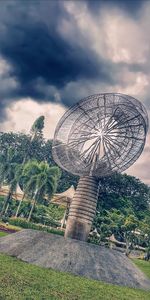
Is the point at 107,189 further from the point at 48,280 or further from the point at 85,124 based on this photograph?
the point at 48,280

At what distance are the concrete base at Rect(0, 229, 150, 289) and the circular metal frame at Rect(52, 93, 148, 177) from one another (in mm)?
8213

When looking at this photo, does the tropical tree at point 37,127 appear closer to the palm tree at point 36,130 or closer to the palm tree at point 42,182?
the palm tree at point 36,130

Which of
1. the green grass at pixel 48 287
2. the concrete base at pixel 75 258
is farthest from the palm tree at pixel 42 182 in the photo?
the green grass at pixel 48 287

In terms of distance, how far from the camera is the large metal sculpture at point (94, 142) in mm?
30447

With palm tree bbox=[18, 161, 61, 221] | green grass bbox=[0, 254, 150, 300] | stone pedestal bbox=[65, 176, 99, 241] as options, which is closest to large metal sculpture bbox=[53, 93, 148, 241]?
stone pedestal bbox=[65, 176, 99, 241]

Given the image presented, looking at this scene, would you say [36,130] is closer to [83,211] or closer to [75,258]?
[83,211]

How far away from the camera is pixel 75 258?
25031 mm

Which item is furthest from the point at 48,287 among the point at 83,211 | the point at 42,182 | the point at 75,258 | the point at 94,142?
the point at 42,182

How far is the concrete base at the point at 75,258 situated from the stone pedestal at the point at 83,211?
6.35 feet

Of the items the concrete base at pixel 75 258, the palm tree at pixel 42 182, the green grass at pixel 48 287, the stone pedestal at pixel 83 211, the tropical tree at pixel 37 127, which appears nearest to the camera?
the green grass at pixel 48 287

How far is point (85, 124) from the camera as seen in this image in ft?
116

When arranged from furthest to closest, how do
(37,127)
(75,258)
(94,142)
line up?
(37,127) < (94,142) < (75,258)

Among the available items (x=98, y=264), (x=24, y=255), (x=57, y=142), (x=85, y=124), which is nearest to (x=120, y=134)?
(x=85, y=124)

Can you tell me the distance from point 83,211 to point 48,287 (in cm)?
1349
